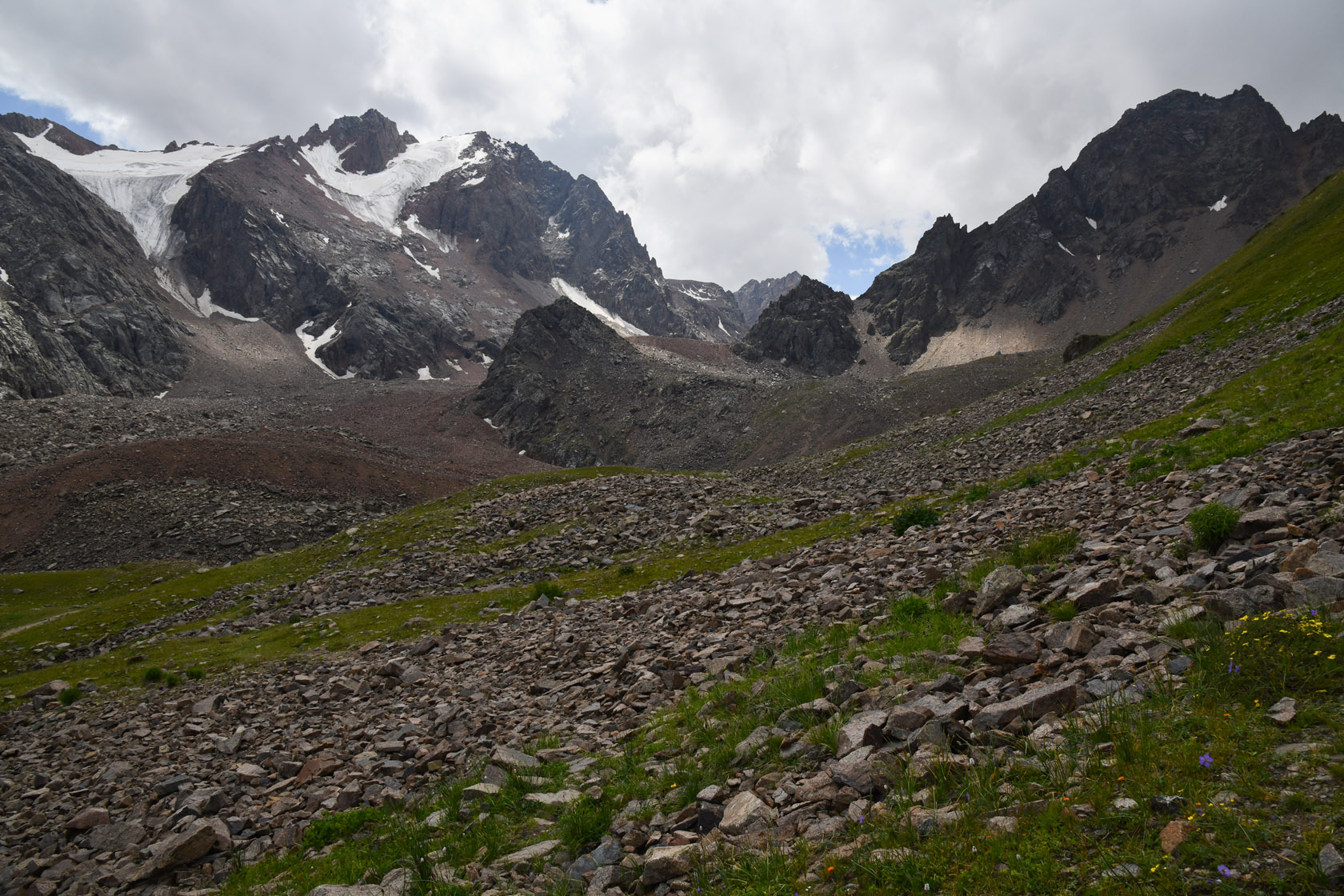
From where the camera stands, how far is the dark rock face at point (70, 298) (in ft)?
434

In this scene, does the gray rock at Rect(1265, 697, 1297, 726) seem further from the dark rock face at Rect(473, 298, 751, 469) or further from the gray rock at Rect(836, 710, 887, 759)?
the dark rock face at Rect(473, 298, 751, 469)

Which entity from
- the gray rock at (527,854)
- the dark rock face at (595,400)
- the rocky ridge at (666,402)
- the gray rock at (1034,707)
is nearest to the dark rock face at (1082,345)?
the rocky ridge at (666,402)

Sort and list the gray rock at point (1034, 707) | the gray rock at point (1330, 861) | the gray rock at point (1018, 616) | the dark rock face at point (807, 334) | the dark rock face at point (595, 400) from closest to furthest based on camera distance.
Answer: the gray rock at point (1330, 861), the gray rock at point (1034, 707), the gray rock at point (1018, 616), the dark rock face at point (595, 400), the dark rock face at point (807, 334)

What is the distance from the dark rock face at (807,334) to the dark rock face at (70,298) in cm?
16022

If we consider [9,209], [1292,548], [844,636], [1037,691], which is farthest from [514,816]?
[9,209]

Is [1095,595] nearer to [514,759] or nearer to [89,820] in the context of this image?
[514,759]

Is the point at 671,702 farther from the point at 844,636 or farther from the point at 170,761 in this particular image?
the point at 170,761

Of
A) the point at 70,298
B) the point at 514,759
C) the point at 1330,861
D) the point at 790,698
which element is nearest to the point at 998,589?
the point at 790,698

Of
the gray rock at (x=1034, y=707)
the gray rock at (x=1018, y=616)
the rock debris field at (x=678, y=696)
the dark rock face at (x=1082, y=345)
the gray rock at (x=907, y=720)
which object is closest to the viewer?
the gray rock at (x=1034, y=707)

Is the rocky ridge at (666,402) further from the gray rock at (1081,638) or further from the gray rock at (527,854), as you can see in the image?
the gray rock at (527,854)

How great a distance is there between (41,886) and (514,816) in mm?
9942

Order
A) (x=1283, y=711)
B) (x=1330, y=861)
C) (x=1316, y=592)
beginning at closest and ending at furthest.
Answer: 1. (x=1330, y=861)
2. (x=1283, y=711)
3. (x=1316, y=592)

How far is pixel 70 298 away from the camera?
6171 inches

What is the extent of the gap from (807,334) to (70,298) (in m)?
196
